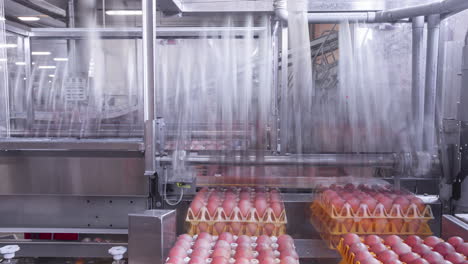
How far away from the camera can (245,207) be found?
63.1 inches

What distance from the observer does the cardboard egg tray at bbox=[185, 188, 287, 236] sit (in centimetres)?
157

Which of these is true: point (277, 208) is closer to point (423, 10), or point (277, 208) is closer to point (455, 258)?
Answer: point (455, 258)

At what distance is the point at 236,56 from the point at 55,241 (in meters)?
2.16

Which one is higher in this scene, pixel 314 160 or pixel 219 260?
pixel 314 160

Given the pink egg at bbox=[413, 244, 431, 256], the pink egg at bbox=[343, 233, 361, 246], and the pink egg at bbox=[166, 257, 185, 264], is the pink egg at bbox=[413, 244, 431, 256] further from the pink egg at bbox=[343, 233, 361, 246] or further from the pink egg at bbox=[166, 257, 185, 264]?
the pink egg at bbox=[166, 257, 185, 264]

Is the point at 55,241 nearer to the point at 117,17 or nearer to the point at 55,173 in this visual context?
the point at 55,173

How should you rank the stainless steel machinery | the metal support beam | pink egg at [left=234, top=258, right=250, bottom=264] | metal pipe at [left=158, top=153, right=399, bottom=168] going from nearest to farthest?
pink egg at [left=234, top=258, right=250, bottom=264], the stainless steel machinery, metal pipe at [left=158, top=153, right=399, bottom=168], the metal support beam

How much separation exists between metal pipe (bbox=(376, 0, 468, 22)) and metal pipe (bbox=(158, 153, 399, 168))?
82cm

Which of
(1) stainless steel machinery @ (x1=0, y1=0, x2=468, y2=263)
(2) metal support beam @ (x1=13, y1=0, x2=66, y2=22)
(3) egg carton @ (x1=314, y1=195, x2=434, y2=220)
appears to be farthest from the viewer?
(2) metal support beam @ (x1=13, y1=0, x2=66, y2=22)

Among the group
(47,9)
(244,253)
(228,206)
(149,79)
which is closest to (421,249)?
(244,253)

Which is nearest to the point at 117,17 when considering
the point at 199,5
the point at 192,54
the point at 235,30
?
the point at 192,54

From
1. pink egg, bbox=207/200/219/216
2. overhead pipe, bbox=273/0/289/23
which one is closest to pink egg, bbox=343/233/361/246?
pink egg, bbox=207/200/219/216

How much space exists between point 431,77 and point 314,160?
999 mm

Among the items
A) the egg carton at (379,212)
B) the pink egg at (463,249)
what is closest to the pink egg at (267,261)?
the egg carton at (379,212)
